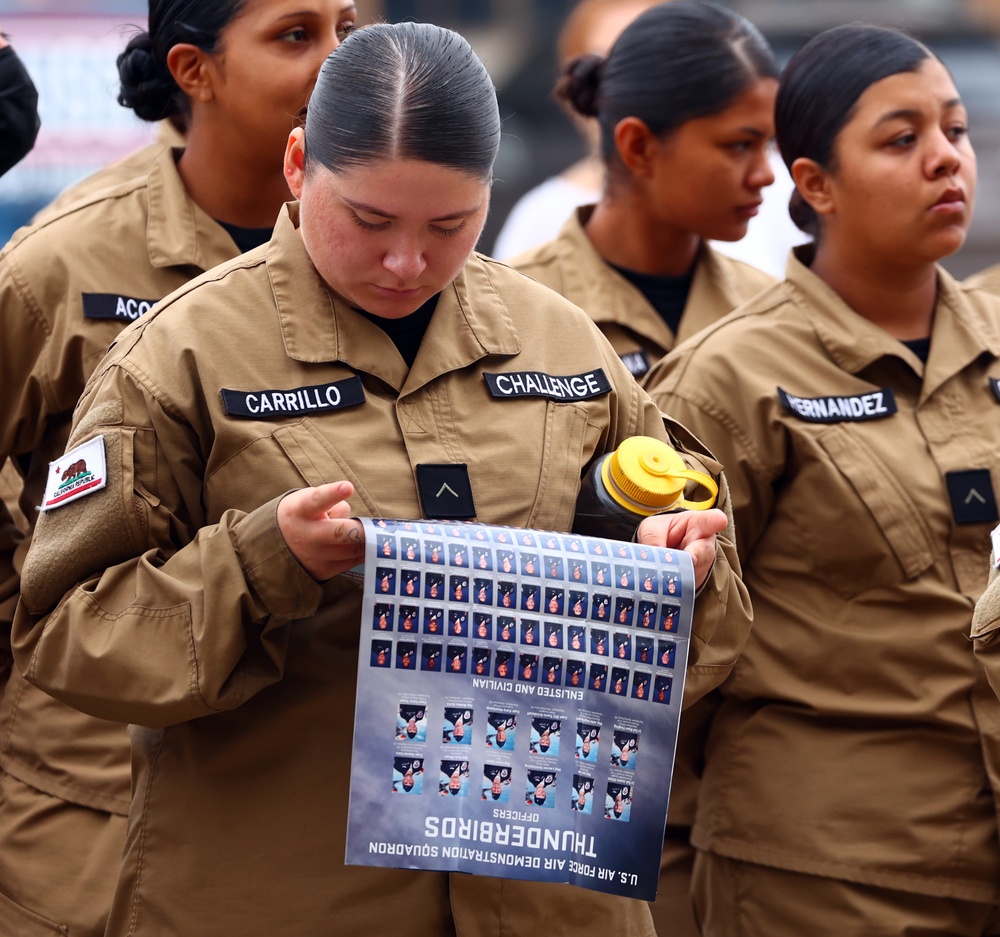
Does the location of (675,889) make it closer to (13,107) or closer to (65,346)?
(65,346)

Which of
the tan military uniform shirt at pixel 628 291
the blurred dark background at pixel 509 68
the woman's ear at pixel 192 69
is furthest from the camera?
the blurred dark background at pixel 509 68

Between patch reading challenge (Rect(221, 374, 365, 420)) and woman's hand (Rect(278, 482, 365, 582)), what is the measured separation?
182 mm

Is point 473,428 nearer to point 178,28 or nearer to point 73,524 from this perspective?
point 73,524

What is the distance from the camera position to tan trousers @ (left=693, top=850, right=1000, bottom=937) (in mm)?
3053

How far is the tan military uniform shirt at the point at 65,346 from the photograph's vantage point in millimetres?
3070

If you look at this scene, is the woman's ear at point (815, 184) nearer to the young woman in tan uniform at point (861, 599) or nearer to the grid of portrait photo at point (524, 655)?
the young woman in tan uniform at point (861, 599)

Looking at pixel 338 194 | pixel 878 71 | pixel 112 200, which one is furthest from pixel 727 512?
pixel 112 200

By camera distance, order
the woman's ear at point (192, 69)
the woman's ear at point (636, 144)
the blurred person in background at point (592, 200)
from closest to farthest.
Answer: the woman's ear at point (192, 69) < the woman's ear at point (636, 144) < the blurred person in background at point (592, 200)

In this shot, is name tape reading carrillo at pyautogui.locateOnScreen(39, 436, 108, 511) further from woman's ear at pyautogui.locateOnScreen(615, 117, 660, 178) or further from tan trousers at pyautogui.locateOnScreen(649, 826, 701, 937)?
woman's ear at pyautogui.locateOnScreen(615, 117, 660, 178)

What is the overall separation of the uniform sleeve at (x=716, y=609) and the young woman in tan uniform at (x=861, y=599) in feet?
1.71

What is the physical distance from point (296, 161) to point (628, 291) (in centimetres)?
166

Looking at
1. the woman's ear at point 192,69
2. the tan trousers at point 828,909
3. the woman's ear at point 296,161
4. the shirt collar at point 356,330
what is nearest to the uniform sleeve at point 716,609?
the shirt collar at point 356,330

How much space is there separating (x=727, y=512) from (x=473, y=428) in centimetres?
42

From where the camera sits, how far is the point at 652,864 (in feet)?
7.49
